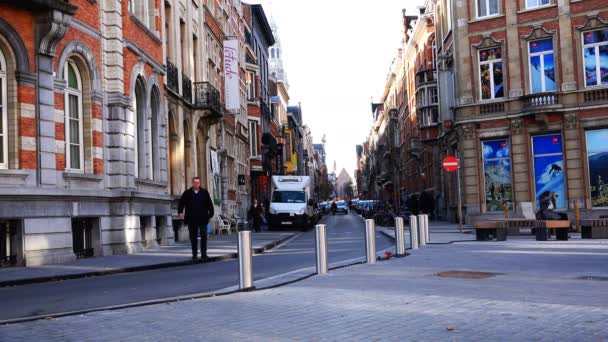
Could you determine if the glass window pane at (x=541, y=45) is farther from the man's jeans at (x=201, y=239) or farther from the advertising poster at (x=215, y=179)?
the man's jeans at (x=201, y=239)

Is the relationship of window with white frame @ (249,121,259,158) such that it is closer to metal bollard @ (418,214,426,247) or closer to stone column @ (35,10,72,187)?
metal bollard @ (418,214,426,247)

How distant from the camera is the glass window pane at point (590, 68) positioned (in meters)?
32.0

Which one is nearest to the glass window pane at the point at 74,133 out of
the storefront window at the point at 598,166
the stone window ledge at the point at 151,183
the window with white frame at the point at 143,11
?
the stone window ledge at the point at 151,183

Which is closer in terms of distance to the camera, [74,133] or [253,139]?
[74,133]

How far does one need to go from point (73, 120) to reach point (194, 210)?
14.5ft

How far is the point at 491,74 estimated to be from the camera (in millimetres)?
34344

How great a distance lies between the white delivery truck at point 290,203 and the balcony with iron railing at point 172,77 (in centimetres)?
1221

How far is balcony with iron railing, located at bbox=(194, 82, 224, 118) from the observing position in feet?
104

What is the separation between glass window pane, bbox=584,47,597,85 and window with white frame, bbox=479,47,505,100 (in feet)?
12.3

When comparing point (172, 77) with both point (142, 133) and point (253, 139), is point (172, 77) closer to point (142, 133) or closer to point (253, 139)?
point (142, 133)

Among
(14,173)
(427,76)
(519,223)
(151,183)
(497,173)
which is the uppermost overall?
(427,76)

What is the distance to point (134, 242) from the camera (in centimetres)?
2053

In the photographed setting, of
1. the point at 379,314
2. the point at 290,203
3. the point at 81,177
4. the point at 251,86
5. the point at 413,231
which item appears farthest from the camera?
the point at 251,86

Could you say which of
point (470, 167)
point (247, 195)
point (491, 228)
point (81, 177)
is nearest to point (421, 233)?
point (491, 228)
